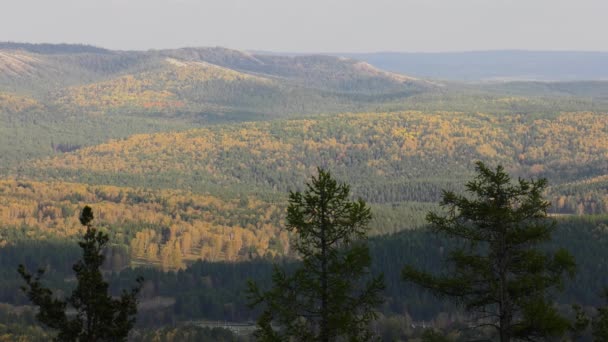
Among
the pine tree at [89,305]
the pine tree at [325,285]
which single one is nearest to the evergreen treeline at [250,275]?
the pine tree at [325,285]

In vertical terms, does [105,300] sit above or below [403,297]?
above

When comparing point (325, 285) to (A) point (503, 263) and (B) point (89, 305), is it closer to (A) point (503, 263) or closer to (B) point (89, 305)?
(A) point (503, 263)

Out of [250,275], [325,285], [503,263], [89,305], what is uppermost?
[503,263]

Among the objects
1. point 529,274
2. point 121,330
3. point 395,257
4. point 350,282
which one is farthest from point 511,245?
point 395,257

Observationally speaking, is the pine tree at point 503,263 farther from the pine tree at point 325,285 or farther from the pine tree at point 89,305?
the pine tree at point 89,305

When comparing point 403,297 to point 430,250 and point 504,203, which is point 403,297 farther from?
point 504,203

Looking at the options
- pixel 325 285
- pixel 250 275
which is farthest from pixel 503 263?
pixel 250 275

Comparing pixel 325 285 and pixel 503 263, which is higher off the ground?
pixel 503 263

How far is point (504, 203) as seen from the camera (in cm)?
3594

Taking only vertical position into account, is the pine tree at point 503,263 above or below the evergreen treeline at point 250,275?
above

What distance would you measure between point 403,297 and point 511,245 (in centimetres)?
12178

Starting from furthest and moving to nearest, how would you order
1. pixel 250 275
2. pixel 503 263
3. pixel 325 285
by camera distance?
pixel 250 275 → pixel 325 285 → pixel 503 263

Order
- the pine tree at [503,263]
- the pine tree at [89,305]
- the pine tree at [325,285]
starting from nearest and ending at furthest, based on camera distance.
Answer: the pine tree at [503,263] → the pine tree at [89,305] → the pine tree at [325,285]

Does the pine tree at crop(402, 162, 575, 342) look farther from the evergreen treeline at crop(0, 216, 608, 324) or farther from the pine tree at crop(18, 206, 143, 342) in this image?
the evergreen treeline at crop(0, 216, 608, 324)
